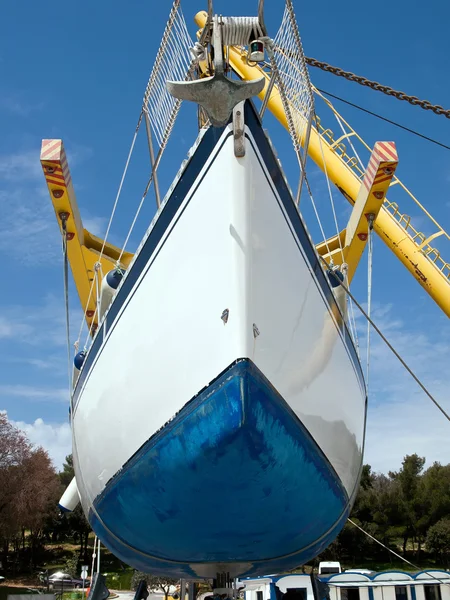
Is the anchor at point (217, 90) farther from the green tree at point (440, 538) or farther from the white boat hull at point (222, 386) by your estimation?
the green tree at point (440, 538)

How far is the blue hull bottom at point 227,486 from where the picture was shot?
348cm

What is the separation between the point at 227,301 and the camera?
3.55 meters

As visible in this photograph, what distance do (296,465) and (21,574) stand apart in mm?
31851

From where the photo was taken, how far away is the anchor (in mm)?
3393

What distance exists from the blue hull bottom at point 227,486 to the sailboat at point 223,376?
0.01 m

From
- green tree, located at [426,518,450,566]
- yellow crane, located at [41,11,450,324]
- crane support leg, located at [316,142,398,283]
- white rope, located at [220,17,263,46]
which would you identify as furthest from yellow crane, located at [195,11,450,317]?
green tree, located at [426,518,450,566]

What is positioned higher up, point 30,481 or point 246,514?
point 30,481

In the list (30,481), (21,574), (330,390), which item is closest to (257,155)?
(330,390)

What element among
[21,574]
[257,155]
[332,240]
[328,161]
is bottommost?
[21,574]

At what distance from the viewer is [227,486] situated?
142 inches

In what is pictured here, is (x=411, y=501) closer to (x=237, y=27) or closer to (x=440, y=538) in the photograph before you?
(x=440, y=538)

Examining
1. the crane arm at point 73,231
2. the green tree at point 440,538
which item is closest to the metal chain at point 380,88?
the crane arm at point 73,231

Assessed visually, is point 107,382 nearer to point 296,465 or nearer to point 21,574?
point 296,465

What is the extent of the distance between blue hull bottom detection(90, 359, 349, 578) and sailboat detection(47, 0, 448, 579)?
0.01 metres
